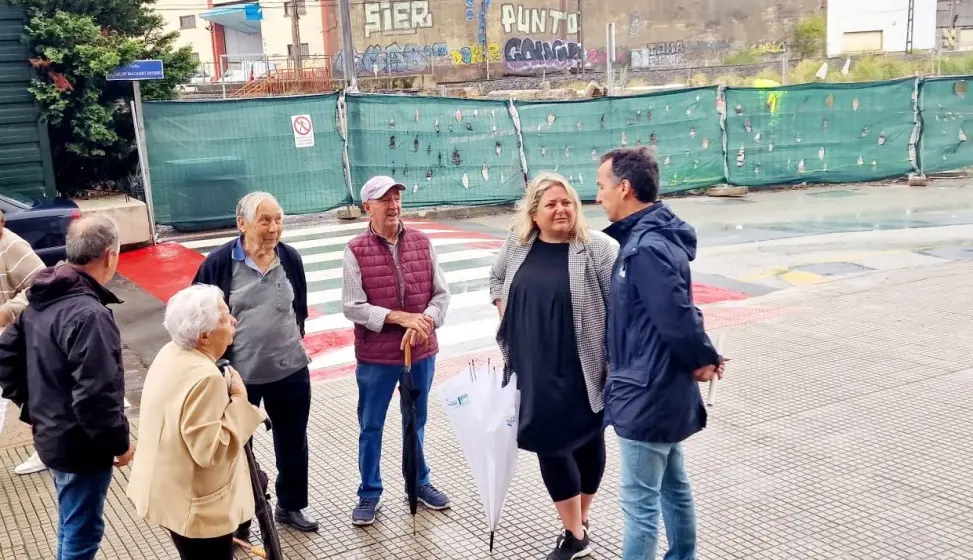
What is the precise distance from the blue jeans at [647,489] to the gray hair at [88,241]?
7.22 ft

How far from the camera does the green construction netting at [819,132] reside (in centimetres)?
1703

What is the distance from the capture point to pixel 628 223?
3756mm

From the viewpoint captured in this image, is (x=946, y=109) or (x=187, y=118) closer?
(x=187, y=118)

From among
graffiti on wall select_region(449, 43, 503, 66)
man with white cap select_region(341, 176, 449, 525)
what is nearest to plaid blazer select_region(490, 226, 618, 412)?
man with white cap select_region(341, 176, 449, 525)

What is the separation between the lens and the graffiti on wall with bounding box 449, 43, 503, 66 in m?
49.4

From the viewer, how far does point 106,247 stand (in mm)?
3809

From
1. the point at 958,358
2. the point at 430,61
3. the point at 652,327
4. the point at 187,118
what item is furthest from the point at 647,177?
the point at 430,61

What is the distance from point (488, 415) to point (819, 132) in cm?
1490

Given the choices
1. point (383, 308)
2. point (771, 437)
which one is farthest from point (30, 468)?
point (771, 437)

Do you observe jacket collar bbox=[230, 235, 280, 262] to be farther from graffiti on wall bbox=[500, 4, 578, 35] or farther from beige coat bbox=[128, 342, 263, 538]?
graffiti on wall bbox=[500, 4, 578, 35]

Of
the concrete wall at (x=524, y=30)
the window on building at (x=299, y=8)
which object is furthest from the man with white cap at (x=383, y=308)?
the window on building at (x=299, y=8)

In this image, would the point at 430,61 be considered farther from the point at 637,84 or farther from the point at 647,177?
the point at 647,177

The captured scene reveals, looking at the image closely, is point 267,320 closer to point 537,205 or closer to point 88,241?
point 88,241

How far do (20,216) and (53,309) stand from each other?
6.67 metres
